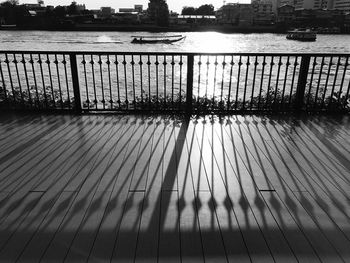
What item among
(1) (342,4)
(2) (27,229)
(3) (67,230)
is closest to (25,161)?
(2) (27,229)

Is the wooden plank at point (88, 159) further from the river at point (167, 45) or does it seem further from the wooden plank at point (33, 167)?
the river at point (167, 45)

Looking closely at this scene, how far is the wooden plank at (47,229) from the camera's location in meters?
1.67

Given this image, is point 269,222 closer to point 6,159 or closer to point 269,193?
point 269,193

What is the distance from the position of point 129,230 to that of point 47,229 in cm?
56

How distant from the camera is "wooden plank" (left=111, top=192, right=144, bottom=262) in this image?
168cm

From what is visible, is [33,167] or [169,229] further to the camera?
[33,167]

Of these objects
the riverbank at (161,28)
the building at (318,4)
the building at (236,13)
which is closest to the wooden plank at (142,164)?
the riverbank at (161,28)

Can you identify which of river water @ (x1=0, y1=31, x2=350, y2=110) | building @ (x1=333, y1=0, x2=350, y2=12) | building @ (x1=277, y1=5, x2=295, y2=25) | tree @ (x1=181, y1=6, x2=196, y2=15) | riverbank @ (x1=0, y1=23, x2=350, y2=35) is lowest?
river water @ (x1=0, y1=31, x2=350, y2=110)

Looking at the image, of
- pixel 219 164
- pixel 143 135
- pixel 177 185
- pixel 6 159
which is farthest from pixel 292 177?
pixel 6 159

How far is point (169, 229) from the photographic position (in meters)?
1.88

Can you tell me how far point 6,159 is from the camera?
2.83 metres

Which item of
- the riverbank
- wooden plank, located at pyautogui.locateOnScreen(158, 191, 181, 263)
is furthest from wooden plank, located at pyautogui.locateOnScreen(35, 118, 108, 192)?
the riverbank

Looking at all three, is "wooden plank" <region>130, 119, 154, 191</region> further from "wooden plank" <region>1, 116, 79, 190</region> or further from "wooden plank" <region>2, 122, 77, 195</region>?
"wooden plank" <region>1, 116, 79, 190</region>

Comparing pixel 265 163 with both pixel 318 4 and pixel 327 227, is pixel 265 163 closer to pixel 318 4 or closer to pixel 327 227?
pixel 327 227
